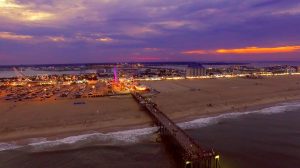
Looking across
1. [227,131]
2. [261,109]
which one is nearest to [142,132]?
[227,131]

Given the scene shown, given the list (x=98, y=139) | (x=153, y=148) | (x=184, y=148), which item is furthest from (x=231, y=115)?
(x=98, y=139)

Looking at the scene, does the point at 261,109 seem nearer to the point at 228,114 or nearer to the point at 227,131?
the point at 228,114

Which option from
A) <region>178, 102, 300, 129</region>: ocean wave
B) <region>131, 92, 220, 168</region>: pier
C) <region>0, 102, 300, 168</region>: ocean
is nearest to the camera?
<region>131, 92, 220, 168</region>: pier

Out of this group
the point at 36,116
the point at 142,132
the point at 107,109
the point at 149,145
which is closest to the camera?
the point at 149,145

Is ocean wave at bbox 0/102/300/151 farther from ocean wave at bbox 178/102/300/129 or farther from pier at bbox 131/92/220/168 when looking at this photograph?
pier at bbox 131/92/220/168

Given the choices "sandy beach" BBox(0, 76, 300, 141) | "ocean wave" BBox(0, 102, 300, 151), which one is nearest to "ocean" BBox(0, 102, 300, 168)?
"ocean wave" BBox(0, 102, 300, 151)

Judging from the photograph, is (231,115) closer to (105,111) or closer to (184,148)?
(105,111)
